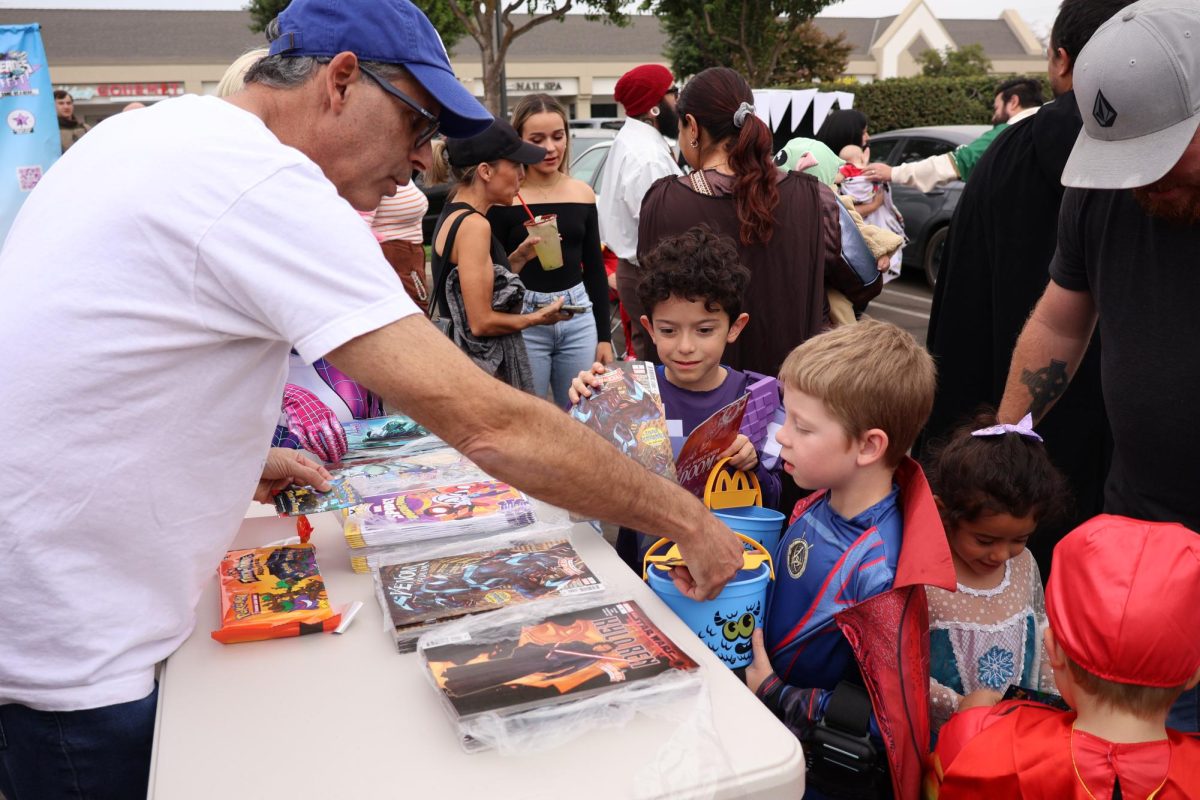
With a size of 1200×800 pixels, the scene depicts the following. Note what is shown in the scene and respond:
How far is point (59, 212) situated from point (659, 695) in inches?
41.9

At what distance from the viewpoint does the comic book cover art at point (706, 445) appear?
6.04 feet

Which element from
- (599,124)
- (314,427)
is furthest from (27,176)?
(599,124)

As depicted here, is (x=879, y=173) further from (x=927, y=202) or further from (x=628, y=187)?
(x=927, y=202)

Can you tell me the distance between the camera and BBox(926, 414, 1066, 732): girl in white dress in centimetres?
205

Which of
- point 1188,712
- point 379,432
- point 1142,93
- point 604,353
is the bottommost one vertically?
point 604,353

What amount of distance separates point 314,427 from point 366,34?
0.99m

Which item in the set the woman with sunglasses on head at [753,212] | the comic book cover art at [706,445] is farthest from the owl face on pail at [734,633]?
the woman with sunglasses on head at [753,212]

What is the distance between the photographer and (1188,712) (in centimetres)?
180

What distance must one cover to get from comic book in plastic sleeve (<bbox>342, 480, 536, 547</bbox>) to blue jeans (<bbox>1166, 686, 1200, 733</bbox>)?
132cm

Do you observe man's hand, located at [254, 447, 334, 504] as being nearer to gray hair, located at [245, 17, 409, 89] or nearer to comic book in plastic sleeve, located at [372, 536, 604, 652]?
comic book in plastic sleeve, located at [372, 536, 604, 652]

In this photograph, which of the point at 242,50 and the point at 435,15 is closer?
the point at 435,15

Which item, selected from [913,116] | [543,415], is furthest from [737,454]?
[913,116]

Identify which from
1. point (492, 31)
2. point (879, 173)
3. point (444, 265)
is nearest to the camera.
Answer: point (444, 265)

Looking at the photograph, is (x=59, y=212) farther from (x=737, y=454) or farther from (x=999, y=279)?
(x=999, y=279)
